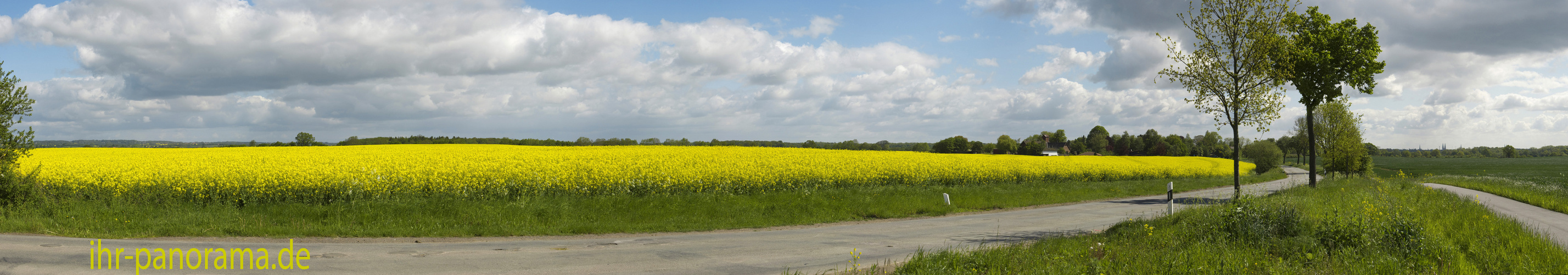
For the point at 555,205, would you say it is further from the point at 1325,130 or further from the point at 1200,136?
the point at 1200,136

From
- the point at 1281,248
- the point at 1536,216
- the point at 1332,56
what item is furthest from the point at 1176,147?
the point at 1281,248

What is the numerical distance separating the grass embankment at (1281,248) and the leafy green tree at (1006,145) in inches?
3012

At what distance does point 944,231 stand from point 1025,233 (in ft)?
4.62

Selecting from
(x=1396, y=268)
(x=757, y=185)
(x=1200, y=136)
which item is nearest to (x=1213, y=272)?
(x=1396, y=268)

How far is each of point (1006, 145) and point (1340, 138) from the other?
46.9 metres

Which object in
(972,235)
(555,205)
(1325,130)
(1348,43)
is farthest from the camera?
(1325,130)

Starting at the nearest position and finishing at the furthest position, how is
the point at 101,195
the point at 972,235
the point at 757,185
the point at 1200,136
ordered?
the point at 972,235
the point at 101,195
the point at 757,185
the point at 1200,136

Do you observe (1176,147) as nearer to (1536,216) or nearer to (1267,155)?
(1267,155)

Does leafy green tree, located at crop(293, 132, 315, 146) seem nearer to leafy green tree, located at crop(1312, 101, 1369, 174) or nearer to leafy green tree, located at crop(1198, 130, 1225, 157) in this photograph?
leafy green tree, located at crop(1312, 101, 1369, 174)

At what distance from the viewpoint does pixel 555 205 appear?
47.5 feet

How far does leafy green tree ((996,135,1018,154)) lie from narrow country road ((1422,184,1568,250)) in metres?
64.9

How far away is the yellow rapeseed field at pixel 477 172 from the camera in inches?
611

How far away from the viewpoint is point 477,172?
1803cm

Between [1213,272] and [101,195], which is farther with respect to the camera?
[101,195]
